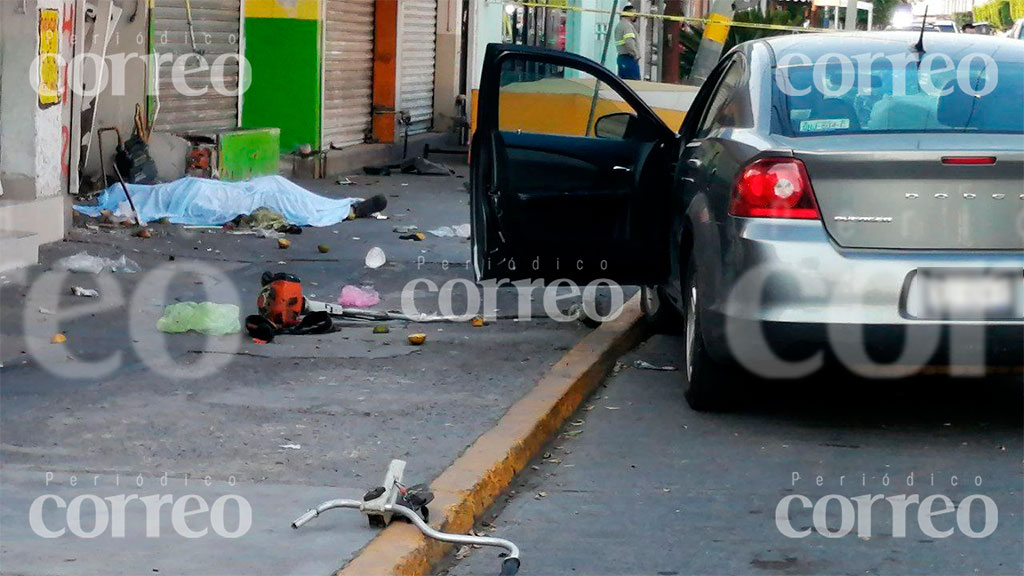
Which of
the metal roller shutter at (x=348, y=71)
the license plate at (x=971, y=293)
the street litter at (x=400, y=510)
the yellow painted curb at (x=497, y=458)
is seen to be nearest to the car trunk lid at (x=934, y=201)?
the license plate at (x=971, y=293)

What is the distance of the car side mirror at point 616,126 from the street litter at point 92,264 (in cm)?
355

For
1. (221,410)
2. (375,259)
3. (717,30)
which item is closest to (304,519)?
(221,410)

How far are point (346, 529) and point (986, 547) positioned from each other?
81.5 inches

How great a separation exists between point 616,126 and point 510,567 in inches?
150

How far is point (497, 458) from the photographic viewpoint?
19.0 feet

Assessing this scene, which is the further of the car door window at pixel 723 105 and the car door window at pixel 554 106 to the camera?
the car door window at pixel 554 106

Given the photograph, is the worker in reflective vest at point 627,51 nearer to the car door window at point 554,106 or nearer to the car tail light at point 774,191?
the car door window at point 554,106

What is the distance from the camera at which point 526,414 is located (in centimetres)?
653

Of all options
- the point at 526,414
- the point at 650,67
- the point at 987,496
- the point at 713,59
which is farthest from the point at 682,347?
the point at 650,67

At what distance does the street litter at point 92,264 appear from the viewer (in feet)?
32.2

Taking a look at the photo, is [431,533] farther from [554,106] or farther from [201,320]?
[554,106]

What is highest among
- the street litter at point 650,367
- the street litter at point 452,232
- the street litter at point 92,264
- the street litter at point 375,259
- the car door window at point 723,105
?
the car door window at point 723,105

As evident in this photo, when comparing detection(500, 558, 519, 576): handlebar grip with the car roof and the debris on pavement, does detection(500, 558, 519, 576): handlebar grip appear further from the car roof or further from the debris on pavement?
the debris on pavement

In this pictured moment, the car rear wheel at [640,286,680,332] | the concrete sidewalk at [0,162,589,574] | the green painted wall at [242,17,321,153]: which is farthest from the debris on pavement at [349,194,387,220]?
the car rear wheel at [640,286,680,332]
